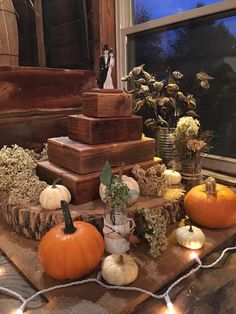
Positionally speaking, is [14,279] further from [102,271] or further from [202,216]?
[202,216]

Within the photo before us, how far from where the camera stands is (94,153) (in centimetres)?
86

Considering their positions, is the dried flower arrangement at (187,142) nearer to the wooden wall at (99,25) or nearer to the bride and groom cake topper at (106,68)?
the bride and groom cake topper at (106,68)

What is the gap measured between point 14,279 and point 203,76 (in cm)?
100

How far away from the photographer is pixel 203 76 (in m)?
1.13

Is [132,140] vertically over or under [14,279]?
over

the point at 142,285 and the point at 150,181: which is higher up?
the point at 150,181

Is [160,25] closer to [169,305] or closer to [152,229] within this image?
[152,229]

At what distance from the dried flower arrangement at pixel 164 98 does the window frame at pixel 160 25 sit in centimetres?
26

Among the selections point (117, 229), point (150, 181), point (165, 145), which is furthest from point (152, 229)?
point (165, 145)

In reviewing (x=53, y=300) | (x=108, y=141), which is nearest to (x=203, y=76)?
(x=108, y=141)

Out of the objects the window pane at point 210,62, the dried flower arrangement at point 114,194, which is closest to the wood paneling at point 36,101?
the window pane at point 210,62

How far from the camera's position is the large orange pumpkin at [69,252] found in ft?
2.05

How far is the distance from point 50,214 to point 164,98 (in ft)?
2.26

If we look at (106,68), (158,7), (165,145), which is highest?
(158,7)
